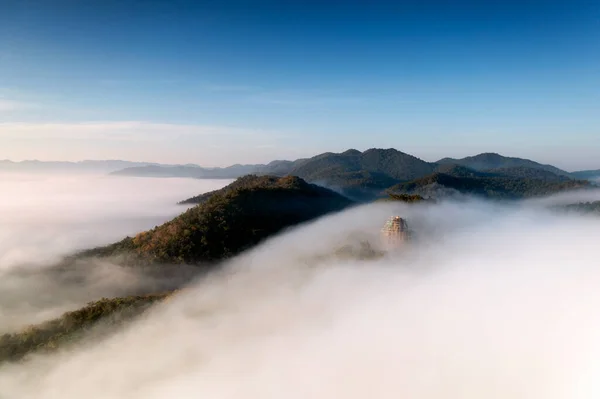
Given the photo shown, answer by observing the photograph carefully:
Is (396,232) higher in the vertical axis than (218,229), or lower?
higher

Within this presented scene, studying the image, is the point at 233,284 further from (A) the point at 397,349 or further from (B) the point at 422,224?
(B) the point at 422,224

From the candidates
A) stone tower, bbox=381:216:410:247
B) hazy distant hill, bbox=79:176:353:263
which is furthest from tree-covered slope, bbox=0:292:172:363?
stone tower, bbox=381:216:410:247

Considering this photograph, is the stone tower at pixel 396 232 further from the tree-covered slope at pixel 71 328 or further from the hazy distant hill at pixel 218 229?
the tree-covered slope at pixel 71 328

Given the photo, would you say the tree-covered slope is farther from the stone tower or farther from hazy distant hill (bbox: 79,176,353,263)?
the stone tower

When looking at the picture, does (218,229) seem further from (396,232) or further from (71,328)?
(71,328)

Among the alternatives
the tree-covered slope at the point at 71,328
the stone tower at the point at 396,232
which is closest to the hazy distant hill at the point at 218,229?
the tree-covered slope at the point at 71,328

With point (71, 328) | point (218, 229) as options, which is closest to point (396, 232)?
point (218, 229)

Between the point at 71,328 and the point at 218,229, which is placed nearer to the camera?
the point at 71,328

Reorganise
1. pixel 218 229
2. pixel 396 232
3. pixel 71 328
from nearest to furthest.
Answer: pixel 71 328 < pixel 396 232 < pixel 218 229

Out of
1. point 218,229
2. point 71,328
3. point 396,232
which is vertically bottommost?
A: point 71,328
